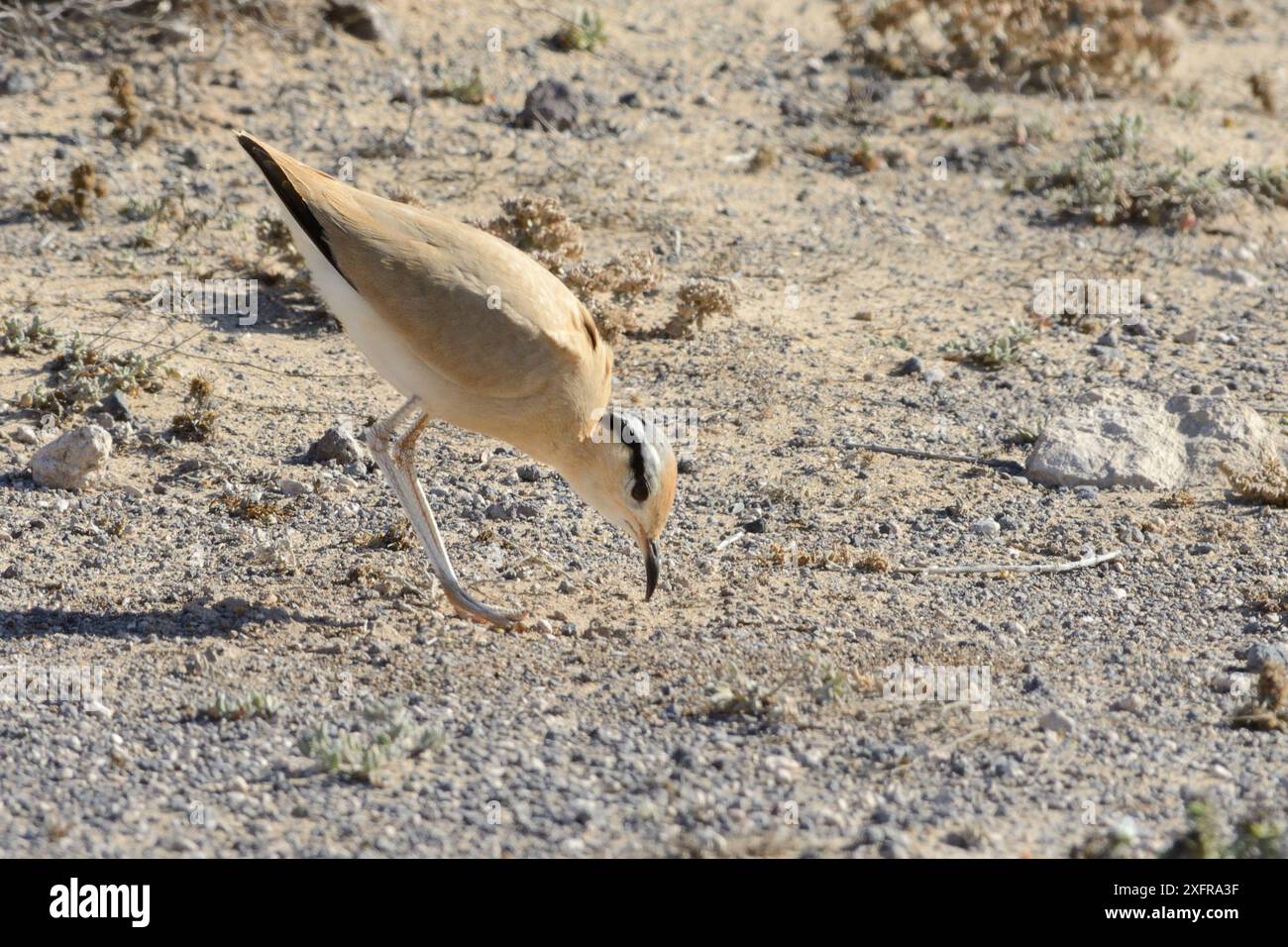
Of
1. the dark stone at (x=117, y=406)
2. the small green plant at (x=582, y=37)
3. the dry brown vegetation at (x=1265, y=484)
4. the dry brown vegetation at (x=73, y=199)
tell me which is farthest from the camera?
the small green plant at (x=582, y=37)

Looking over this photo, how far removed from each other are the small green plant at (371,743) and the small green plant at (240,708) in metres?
0.23

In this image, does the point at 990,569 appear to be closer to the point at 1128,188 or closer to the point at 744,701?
the point at 744,701

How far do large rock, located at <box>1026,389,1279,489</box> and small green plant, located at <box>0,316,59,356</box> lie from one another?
19.1 feet

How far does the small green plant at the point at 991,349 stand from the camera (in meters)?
10.1

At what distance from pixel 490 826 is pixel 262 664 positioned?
5.46 ft

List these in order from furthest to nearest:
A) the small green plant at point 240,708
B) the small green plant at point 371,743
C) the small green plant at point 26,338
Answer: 1. the small green plant at point 26,338
2. the small green plant at point 240,708
3. the small green plant at point 371,743

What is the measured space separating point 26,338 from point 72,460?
154 centimetres

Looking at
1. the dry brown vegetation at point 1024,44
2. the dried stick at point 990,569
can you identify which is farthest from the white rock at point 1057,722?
the dry brown vegetation at point 1024,44

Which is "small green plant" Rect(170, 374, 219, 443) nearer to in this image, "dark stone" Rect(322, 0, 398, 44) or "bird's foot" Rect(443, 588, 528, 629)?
"bird's foot" Rect(443, 588, 528, 629)

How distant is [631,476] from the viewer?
696 centimetres

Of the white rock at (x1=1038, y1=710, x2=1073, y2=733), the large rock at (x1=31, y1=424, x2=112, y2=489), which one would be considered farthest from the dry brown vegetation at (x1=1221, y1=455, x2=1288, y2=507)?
the large rock at (x1=31, y1=424, x2=112, y2=489)

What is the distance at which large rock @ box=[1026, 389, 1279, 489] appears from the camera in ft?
28.8

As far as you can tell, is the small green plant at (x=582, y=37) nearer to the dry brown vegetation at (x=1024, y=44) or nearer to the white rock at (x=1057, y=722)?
the dry brown vegetation at (x=1024, y=44)

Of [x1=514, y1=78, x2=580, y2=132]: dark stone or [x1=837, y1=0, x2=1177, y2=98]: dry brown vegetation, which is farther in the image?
[x1=837, y1=0, x2=1177, y2=98]: dry brown vegetation
